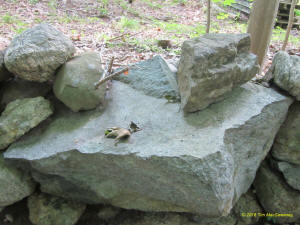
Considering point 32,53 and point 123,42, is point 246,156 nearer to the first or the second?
point 32,53

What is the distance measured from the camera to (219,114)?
8.22 feet

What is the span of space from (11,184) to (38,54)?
141 centimetres

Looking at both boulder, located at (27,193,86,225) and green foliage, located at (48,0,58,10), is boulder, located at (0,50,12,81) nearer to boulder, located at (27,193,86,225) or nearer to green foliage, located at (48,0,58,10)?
boulder, located at (27,193,86,225)

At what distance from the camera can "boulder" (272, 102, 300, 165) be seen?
2.86 meters

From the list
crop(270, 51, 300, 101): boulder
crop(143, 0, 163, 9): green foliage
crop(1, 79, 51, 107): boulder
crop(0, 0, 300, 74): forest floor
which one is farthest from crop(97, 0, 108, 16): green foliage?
crop(270, 51, 300, 101): boulder

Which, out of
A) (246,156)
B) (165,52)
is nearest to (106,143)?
(246,156)

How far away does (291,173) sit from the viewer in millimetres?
2893

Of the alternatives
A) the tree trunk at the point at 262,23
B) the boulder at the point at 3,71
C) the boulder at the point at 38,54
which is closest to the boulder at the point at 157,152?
the boulder at the point at 38,54

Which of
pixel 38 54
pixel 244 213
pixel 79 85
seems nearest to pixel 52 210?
pixel 79 85

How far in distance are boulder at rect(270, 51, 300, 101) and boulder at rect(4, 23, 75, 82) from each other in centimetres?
240

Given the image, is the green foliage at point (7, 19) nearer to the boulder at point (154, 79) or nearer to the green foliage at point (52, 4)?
the green foliage at point (52, 4)

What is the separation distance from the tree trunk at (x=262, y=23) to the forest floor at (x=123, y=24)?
134 centimetres

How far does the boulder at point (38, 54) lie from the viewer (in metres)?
2.56

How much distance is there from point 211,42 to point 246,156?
1.23 meters
